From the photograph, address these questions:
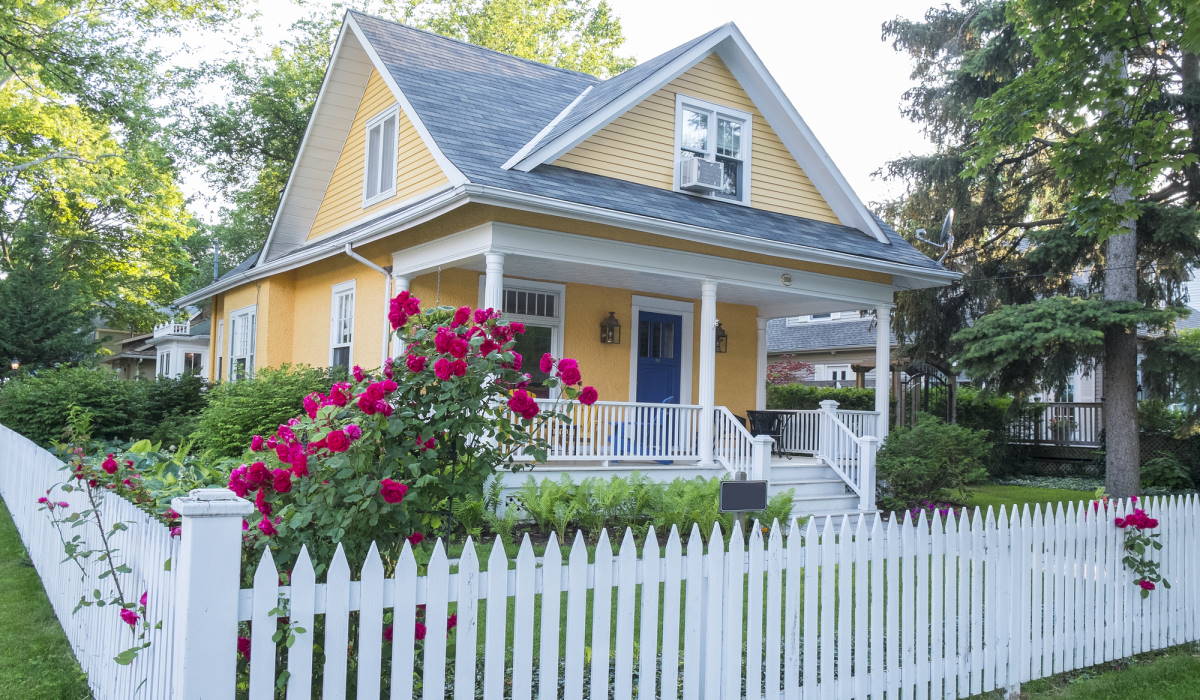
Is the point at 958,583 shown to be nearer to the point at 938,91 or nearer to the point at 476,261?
the point at 476,261

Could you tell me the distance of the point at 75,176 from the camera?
23.4 m

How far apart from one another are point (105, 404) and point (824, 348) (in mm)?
18806

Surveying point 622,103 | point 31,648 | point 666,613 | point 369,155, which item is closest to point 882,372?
point 622,103

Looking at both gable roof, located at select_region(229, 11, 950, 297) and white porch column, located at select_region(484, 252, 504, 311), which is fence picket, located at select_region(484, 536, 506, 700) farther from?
white porch column, located at select_region(484, 252, 504, 311)

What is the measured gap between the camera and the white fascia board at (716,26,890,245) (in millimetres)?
12852

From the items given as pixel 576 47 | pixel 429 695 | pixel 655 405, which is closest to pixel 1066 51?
pixel 655 405

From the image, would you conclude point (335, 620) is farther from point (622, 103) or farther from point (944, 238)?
point (944, 238)

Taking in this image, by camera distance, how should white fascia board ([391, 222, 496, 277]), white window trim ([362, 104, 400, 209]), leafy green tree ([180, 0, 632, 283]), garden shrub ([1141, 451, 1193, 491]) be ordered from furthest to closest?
1. leafy green tree ([180, 0, 632, 283])
2. garden shrub ([1141, 451, 1193, 491])
3. white window trim ([362, 104, 400, 209])
4. white fascia board ([391, 222, 496, 277])

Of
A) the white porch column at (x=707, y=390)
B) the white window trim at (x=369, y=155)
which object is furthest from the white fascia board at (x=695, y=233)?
the white window trim at (x=369, y=155)

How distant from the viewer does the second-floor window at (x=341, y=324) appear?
42.5ft

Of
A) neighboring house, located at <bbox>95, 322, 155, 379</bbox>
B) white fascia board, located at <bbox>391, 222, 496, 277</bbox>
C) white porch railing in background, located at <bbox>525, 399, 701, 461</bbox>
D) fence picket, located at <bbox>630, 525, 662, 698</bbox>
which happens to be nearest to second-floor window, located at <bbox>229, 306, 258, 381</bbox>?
white fascia board, located at <bbox>391, 222, 496, 277</bbox>

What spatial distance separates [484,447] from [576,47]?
31.9 m

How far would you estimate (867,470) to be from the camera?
36.5 feet

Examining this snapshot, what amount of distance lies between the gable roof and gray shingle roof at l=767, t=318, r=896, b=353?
1096cm
